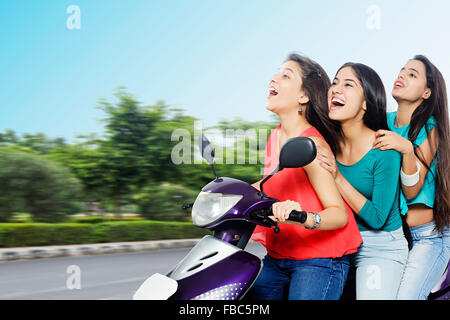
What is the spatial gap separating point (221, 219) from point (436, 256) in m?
1.05

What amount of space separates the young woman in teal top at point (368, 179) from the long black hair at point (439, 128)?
21 centimetres

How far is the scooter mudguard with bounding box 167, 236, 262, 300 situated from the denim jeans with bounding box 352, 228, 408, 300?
0.51 m

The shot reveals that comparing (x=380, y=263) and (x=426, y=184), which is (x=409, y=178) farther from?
(x=380, y=263)

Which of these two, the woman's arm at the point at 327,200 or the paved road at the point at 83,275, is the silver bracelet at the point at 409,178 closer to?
the woman's arm at the point at 327,200

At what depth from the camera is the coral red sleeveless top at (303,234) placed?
1.62 m

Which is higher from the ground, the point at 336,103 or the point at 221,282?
the point at 336,103

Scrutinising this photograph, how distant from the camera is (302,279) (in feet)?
5.21

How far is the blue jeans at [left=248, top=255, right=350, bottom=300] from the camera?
5.14 ft

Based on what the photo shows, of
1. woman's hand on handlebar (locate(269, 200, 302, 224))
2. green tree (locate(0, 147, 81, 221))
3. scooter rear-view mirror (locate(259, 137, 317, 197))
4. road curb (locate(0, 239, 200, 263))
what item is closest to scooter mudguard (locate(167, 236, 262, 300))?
woman's hand on handlebar (locate(269, 200, 302, 224))

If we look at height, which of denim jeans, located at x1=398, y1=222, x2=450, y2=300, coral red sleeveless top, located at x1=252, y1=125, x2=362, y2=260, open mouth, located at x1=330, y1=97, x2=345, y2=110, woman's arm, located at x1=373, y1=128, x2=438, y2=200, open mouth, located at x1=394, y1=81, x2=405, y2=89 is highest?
open mouth, located at x1=394, y1=81, x2=405, y2=89

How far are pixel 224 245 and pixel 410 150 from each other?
0.79 meters

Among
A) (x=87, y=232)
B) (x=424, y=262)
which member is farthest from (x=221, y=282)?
(x=87, y=232)

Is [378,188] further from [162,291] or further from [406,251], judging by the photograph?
[162,291]

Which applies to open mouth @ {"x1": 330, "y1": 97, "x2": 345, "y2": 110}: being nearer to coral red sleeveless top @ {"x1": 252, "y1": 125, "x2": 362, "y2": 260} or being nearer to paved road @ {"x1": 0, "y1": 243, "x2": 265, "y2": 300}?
coral red sleeveless top @ {"x1": 252, "y1": 125, "x2": 362, "y2": 260}
